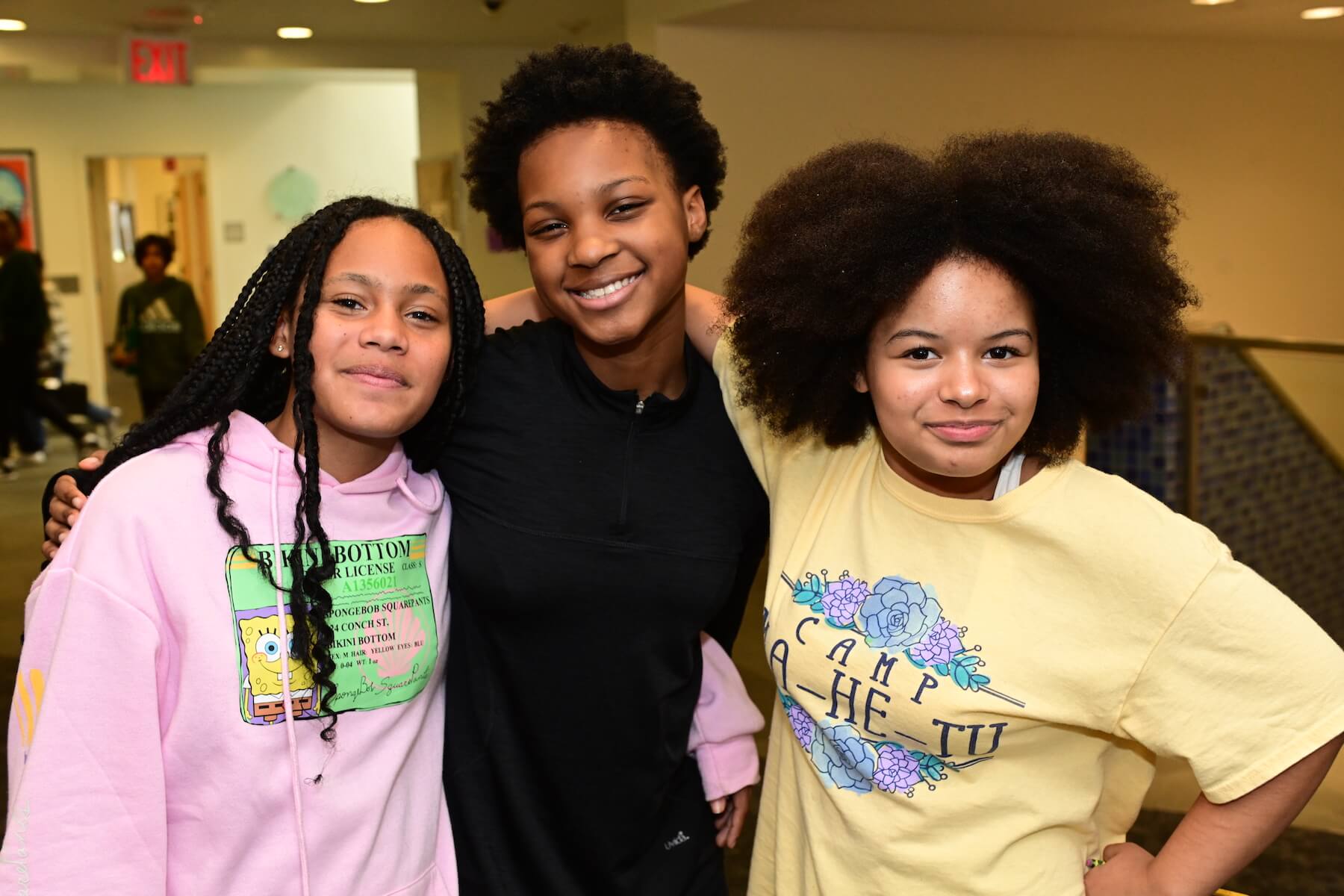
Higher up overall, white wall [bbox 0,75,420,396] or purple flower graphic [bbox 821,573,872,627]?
white wall [bbox 0,75,420,396]

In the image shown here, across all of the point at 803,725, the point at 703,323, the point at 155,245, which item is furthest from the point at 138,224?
the point at 803,725

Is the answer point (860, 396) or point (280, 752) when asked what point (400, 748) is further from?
point (860, 396)

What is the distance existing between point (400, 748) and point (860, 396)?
76 centimetres

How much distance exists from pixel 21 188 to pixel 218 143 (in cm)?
190

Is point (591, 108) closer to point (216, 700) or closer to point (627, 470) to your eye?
point (627, 470)

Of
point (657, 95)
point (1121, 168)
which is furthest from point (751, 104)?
point (1121, 168)

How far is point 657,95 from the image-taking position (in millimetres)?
1779

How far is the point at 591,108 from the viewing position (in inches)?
68.6

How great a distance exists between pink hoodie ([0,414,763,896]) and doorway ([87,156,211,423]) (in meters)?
11.9

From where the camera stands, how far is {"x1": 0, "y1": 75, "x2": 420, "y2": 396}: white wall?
1173 cm

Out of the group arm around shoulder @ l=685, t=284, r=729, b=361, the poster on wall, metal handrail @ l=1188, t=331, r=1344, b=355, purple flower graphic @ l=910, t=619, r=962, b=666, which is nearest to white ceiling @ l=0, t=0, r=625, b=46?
the poster on wall

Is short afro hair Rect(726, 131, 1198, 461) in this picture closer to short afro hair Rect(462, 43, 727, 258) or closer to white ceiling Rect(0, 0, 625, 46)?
short afro hair Rect(462, 43, 727, 258)

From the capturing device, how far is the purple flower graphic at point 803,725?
1507 mm

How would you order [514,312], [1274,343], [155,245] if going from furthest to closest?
[155,245]
[1274,343]
[514,312]
